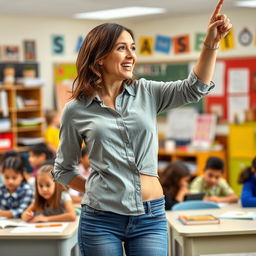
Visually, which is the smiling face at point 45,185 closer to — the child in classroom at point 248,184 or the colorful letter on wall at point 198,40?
the child in classroom at point 248,184

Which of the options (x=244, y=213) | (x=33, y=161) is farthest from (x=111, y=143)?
(x=33, y=161)

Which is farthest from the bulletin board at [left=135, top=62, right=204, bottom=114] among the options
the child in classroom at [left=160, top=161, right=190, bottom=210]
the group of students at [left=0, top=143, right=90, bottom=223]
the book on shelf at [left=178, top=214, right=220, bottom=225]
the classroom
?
the book on shelf at [left=178, top=214, right=220, bottom=225]

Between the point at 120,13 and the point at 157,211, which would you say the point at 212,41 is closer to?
the point at 157,211

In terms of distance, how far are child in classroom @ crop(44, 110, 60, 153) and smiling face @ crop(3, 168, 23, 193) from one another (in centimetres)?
324

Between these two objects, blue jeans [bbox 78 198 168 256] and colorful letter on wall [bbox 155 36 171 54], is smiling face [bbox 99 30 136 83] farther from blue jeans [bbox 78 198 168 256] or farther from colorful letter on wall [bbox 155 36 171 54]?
colorful letter on wall [bbox 155 36 171 54]

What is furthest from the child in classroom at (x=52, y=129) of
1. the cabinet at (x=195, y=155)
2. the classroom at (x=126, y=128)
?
the cabinet at (x=195, y=155)

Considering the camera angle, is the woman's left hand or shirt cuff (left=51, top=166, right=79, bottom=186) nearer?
the woman's left hand

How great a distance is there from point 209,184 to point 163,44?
4.02 meters

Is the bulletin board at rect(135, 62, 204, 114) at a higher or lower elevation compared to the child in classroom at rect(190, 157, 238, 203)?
higher

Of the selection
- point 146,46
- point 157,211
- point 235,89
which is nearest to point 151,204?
point 157,211

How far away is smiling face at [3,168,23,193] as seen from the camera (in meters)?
4.32

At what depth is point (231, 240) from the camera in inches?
129

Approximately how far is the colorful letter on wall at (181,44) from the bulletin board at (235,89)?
1.94 feet

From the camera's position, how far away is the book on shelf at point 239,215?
11.8 ft
